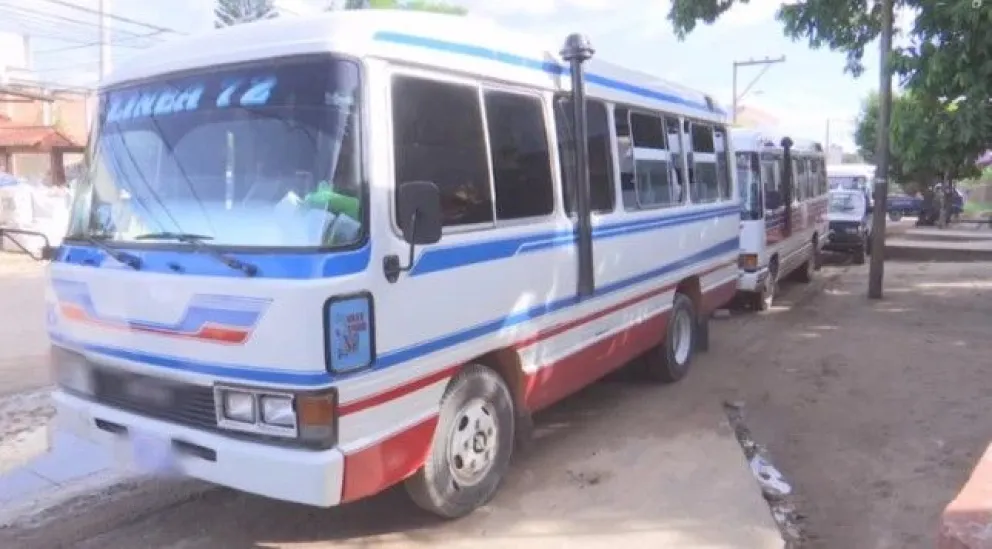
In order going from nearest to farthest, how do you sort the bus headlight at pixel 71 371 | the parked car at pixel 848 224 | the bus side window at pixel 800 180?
the bus headlight at pixel 71 371 → the bus side window at pixel 800 180 → the parked car at pixel 848 224

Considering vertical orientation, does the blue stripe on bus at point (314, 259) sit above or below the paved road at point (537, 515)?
above

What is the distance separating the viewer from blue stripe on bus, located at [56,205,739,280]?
11.2 feet

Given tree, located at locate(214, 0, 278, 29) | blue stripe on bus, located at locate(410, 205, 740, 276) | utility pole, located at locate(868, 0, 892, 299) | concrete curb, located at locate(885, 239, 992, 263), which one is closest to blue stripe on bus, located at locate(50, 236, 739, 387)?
blue stripe on bus, located at locate(410, 205, 740, 276)

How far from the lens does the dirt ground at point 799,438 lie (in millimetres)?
4395

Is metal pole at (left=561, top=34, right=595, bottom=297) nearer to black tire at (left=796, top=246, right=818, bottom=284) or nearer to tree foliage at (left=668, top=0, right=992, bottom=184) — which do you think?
tree foliage at (left=668, top=0, right=992, bottom=184)

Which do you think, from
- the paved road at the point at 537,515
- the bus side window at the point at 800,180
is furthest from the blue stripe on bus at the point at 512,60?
the bus side window at the point at 800,180

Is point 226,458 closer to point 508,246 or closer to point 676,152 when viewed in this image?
point 508,246

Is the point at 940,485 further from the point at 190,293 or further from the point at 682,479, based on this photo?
the point at 190,293

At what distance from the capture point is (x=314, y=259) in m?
3.40

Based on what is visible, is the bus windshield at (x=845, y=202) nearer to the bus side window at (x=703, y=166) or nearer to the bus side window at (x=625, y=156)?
the bus side window at (x=703, y=166)

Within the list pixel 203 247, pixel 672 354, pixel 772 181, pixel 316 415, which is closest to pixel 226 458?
pixel 316 415

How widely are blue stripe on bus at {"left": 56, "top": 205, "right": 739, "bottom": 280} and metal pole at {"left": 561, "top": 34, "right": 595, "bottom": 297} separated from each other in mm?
162

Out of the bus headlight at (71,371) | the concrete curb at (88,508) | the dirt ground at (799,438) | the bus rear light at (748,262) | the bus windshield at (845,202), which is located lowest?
the dirt ground at (799,438)

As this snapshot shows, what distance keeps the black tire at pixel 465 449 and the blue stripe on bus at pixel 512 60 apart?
167 cm
